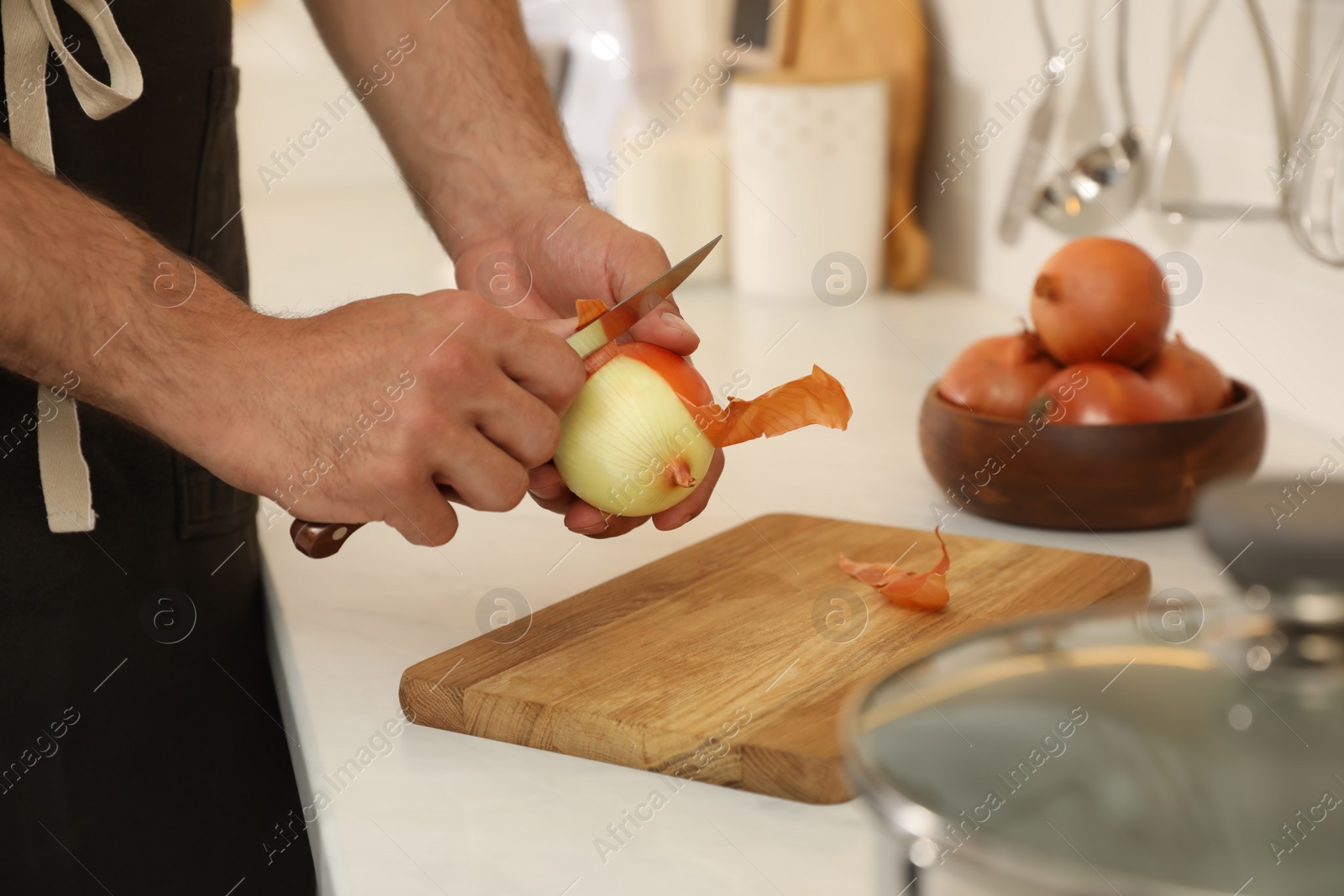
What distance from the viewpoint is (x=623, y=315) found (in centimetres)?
79

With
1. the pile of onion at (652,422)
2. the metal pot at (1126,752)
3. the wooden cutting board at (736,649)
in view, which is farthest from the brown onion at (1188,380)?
the metal pot at (1126,752)

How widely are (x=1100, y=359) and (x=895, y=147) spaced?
3.36 feet

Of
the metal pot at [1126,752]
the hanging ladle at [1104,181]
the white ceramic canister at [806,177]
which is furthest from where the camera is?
the white ceramic canister at [806,177]

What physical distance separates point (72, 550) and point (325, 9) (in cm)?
49

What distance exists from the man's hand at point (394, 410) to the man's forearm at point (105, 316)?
22 millimetres

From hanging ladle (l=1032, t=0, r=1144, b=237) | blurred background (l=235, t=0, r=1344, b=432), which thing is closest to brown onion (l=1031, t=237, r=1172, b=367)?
blurred background (l=235, t=0, r=1344, b=432)

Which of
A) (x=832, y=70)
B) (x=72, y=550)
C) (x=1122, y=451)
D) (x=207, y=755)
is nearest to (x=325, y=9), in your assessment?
(x=72, y=550)

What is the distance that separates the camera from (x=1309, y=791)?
31cm

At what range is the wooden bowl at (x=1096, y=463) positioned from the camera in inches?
36.9

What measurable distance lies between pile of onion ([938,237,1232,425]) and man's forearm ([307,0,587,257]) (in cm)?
36

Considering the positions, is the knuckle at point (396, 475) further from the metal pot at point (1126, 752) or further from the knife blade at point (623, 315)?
the metal pot at point (1126, 752)

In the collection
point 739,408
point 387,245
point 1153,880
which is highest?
point 1153,880

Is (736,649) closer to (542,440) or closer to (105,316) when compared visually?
(542,440)

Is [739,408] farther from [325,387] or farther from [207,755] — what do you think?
[207,755]
